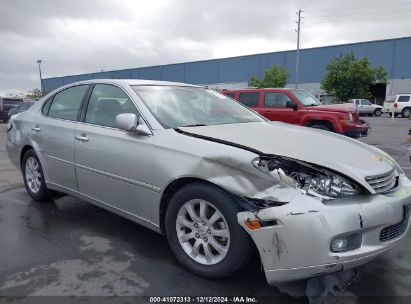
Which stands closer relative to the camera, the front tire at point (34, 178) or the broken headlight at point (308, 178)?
the broken headlight at point (308, 178)

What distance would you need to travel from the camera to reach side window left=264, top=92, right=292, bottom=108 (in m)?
10.4

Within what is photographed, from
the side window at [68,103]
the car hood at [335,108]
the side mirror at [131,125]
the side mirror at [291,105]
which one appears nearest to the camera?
the side mirror at [131,125]

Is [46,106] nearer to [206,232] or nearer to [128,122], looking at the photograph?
[128,122]

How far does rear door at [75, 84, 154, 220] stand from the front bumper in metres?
1.10

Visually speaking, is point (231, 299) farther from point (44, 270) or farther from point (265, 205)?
point (44, 270)

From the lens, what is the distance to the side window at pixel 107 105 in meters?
3.75

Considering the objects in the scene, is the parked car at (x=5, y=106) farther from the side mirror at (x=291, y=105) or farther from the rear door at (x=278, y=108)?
the side mirror at (x=291, y=105)

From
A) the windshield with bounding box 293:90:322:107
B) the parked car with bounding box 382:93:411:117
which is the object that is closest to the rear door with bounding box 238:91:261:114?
the windshield with bounding box 293:90:322:107

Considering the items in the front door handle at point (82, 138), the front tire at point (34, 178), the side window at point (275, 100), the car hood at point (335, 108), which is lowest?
the front tire at point (34, 178)

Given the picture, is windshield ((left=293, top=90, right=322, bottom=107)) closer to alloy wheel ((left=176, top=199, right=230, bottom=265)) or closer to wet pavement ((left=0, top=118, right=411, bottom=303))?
wet pavement ((left=0, top=118, right=411, bottom=303))

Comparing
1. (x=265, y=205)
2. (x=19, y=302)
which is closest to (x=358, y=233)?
(x=265, y=205)

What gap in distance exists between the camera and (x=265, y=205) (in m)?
2.56

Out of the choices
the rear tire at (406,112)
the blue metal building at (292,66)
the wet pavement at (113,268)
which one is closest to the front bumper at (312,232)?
the wet pavement at (113,268)

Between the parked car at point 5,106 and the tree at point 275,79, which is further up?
the tree at point 275,79
